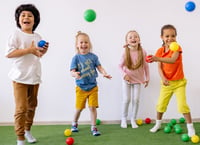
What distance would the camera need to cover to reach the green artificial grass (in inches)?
101

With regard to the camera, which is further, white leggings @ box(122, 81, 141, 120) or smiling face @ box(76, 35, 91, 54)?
white leggings @ box(122, 81, 141, 120)

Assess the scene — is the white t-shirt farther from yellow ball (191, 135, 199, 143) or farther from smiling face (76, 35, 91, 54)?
yellow ball (191, 135, 199, 143)

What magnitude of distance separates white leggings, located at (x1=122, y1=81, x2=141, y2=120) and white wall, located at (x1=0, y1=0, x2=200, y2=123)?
16 cm

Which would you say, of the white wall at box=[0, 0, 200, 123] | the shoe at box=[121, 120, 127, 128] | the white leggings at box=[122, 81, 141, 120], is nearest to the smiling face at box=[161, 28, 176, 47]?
the white wall at box=[0, 0, 200, 123]

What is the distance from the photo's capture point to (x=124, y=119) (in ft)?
10.4

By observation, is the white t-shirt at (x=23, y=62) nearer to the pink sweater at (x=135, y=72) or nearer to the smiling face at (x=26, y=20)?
the smiling face at (x=26, y=20)

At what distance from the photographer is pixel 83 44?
2.86 m

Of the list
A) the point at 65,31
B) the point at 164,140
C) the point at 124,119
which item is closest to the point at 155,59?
the point at 164,140

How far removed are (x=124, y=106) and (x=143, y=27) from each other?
910mm

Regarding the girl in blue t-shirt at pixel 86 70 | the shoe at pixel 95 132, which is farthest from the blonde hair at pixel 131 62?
the shoe at pixel 95 132

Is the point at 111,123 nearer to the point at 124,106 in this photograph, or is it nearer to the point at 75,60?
the point at 124,106

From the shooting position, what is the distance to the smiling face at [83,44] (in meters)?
2.86

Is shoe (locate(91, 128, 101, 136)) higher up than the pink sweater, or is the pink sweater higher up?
the pink sweater

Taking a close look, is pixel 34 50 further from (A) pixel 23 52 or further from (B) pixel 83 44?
(B) pixel 83 44
